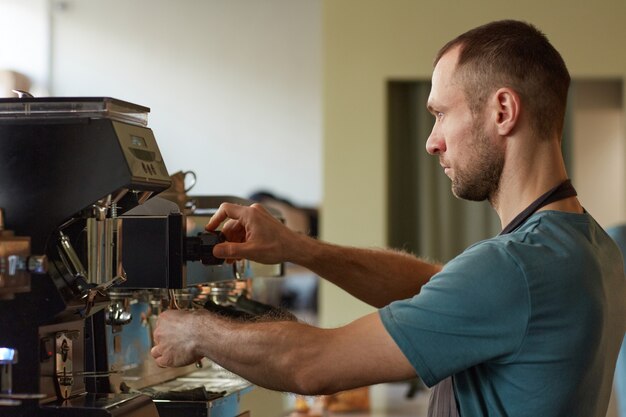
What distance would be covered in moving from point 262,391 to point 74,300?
722 mm

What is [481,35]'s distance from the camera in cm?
164

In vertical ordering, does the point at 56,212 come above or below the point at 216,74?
below

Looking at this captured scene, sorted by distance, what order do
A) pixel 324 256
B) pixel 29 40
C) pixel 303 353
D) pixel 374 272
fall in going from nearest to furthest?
pixel 303 353 → pixel 324 256 → pixel 374 272 → pixel 29 40

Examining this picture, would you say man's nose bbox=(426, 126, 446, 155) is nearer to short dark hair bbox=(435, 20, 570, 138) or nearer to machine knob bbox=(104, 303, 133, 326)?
short dark hair bbox=(435, 20, 570, 138)

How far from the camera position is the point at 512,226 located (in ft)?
5.26

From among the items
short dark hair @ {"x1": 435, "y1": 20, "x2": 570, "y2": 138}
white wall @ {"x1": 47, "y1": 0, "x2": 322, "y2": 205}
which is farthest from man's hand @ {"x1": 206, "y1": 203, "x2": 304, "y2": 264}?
white wall @ {"x1": 47, "y1": 0, "x2": 322, "y2": 205}

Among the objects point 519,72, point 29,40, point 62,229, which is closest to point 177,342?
point 62,229

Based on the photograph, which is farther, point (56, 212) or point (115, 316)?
point (115, 316)

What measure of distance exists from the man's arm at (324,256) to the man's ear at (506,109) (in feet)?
1.56

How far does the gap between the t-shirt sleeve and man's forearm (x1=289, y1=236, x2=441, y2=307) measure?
62 centimetres

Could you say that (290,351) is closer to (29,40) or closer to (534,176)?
(534,176)

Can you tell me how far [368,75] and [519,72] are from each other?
386 cm

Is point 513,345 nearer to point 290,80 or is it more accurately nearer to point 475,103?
point 475,103

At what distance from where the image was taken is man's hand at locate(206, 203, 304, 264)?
5.59 ft
